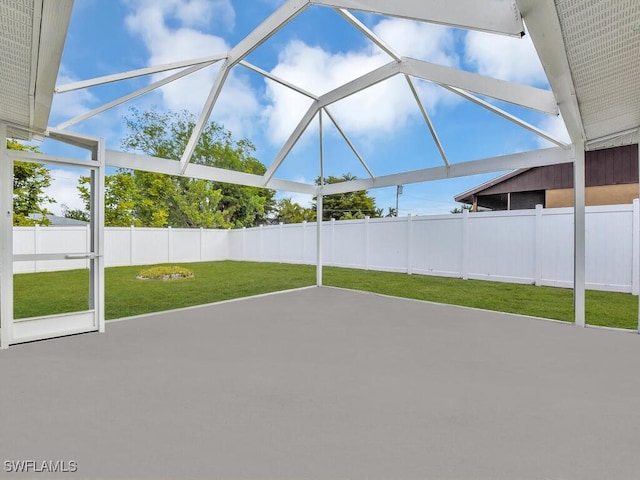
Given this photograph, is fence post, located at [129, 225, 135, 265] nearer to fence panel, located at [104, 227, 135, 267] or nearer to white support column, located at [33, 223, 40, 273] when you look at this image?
fence panel, located at [104, 227, 135, 267]

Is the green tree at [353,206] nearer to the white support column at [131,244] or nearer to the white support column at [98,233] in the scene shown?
the white support column at [131,244]

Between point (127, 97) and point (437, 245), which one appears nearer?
point (127, 97)

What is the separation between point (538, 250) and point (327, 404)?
6354mm

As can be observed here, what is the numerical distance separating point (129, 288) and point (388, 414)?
734 centimetres

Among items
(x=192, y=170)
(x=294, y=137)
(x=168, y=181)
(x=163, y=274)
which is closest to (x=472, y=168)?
(x=294, y=137)

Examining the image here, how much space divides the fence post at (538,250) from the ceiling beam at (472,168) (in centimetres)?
284

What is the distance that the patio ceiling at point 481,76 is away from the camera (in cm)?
169

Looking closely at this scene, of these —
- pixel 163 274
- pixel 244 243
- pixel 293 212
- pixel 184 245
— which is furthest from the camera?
pixel 293 212

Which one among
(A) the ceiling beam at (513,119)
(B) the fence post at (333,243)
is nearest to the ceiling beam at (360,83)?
(A) the ceiling beam at (513,119)

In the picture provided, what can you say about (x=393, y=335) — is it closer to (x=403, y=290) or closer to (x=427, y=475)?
(x=427, y=475)

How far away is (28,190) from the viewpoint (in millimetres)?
10336

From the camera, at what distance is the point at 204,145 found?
1581 cm

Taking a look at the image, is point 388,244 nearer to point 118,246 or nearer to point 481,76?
point 481,76
